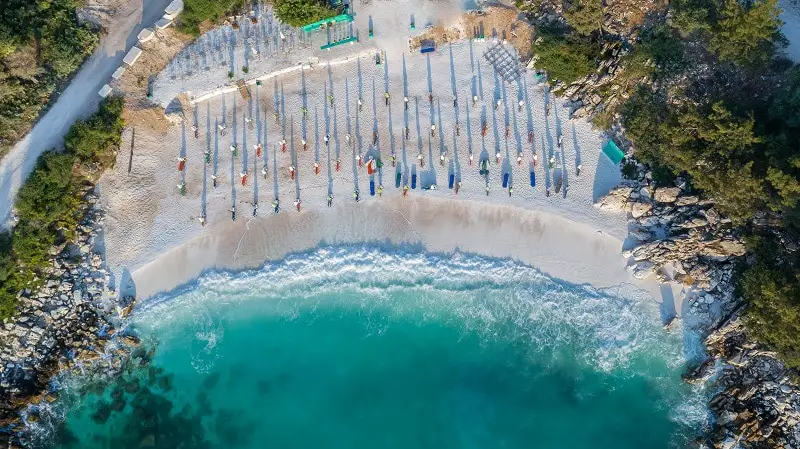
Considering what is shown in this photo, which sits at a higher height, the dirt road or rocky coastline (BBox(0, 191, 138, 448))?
the dirt road

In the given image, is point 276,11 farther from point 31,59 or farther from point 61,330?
point 61,330

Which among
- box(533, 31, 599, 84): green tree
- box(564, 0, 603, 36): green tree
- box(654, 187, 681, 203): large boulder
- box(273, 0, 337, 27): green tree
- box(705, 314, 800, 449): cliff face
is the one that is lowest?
box(705, 314, 800, 449): cliff face

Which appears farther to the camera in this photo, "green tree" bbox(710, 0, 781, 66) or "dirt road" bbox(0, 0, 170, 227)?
"dirt road" bbox(0, 0, 170, 227)

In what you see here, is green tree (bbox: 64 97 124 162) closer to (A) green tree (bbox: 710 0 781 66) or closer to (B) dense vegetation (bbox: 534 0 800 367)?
(B) dense vegetation (bbox: 534 0 800 367)

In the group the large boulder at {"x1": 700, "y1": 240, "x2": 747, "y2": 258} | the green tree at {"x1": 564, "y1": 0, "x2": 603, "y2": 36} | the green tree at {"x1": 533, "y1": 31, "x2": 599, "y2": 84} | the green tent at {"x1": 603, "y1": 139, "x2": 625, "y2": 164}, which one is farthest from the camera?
the green tent at {"x1": 603, "y1": 139, "x2": 625, "y2": 164}

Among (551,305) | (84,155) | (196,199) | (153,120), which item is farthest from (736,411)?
(84,155)

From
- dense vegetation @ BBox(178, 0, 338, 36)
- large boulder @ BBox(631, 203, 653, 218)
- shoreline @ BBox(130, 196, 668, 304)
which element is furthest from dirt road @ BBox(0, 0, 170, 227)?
large boulder @ BBox(631, 203, 653, 218)

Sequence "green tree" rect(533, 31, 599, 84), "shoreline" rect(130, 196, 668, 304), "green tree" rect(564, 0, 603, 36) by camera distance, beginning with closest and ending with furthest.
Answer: "green tree" rect(564, 0, 603, 36) → "green tree" rect(533, 31, 599, 84) → "shoreline" rect(130, 196, 668, 304)

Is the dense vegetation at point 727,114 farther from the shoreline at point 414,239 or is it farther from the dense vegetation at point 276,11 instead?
the dense vegetation at point 276,11
